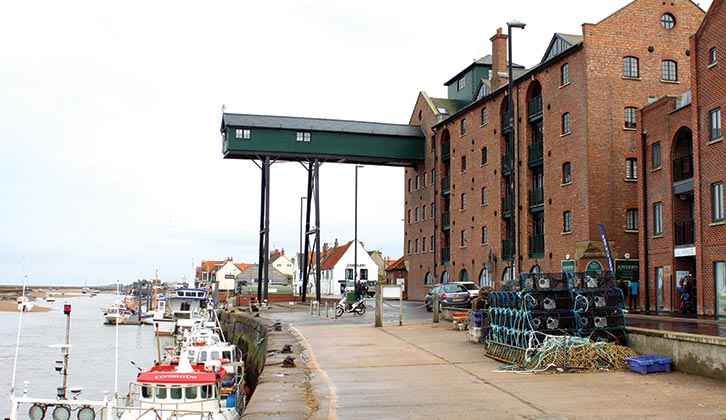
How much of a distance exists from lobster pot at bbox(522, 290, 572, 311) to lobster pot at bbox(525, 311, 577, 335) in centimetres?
16

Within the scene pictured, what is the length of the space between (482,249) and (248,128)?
2092cm

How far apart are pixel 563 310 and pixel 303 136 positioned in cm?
4349

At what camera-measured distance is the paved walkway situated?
12.1 meters

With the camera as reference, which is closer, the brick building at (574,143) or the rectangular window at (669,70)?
the brick building at (574,143)

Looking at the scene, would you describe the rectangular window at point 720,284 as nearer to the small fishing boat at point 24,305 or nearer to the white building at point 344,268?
the small fishing boat at point 24,305

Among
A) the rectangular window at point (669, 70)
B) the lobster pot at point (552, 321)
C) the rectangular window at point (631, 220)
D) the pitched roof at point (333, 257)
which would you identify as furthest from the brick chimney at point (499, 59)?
the pitched roof at point (333, 257)

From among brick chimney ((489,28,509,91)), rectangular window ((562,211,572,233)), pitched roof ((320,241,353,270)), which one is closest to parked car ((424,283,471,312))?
rectangular window ((562,211,572,233))

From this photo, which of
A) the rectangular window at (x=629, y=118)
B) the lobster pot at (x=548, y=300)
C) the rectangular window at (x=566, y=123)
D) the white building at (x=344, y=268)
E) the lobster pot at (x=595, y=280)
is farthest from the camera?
the white building at (x=344, y=268)

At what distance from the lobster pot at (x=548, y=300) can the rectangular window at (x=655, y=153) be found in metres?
18.0

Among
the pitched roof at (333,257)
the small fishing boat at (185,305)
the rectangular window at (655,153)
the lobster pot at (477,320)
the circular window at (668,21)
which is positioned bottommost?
the small fishing boat at (185,305)

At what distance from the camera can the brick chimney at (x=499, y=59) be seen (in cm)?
5606

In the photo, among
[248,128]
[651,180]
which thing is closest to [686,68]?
[651,180]

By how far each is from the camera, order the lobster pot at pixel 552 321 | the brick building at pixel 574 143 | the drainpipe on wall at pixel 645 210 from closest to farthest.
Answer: the lobster pot at pixel 552 321
the drainpipe on wall at pixel 645 210
the brick building at pixel 574 143

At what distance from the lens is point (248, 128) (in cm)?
5828
